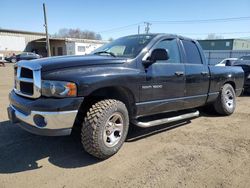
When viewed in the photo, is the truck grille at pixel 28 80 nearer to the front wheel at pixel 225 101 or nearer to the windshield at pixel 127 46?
the windshield at pixel 127 46

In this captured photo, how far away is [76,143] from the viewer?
435 centimetres

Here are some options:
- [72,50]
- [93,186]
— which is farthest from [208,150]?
[72,50]

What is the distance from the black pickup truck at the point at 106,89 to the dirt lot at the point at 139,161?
360mm

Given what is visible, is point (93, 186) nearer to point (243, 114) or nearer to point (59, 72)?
point (59, 72)

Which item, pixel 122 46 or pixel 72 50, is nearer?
pixel 122 46

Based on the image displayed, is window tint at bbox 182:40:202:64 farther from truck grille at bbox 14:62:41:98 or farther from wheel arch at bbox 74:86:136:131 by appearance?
truck grille at bbox 14:62:41:98

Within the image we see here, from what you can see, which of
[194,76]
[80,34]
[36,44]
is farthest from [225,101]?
[80,34]

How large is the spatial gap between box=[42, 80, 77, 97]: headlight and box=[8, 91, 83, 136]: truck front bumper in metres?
0.07

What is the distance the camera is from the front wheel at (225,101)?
620 cm

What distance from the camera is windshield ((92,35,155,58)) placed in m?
4.38

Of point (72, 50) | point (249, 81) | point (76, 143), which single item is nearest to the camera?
point (76, 143)

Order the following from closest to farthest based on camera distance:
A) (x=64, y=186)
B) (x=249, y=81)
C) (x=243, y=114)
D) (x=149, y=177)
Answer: (x=64, y=186)
(x=149, y=177)
(x=243, y=114)
(x=249, y=81)

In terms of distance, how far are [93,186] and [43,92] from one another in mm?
1341

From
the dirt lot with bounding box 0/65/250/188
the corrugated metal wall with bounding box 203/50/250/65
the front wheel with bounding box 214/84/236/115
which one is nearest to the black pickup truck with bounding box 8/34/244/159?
the dirt lot with bounding box 0/65/250/188
